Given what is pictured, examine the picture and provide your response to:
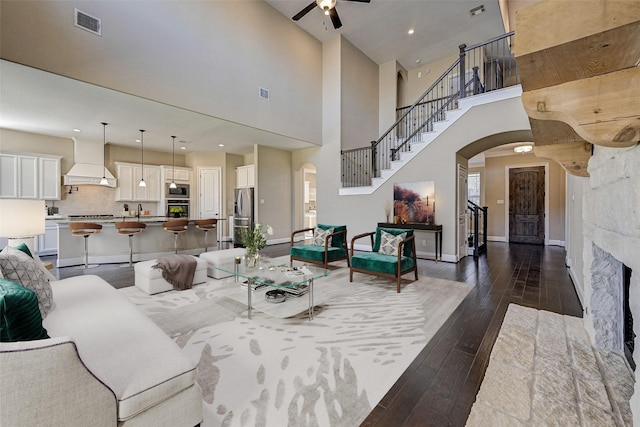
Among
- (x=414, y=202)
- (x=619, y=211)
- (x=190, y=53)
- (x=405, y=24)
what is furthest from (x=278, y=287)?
(x=405, y=24)

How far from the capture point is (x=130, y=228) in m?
5.32

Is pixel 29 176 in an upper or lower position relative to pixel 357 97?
lower

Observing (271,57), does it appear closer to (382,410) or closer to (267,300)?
(267,300)

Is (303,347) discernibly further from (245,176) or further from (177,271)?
(245,176)

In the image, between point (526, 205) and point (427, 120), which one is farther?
point (526, 205)

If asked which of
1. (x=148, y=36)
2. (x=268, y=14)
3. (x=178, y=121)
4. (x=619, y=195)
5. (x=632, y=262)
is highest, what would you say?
(x=268, y=14)

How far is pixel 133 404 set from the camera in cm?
115

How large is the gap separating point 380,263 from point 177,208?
7068mm

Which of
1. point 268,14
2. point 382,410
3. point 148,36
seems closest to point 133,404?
point 382,410

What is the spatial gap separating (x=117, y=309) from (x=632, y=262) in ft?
10.6

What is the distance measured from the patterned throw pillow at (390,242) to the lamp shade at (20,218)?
13.9 ft

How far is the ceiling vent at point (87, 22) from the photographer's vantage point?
12.1 ft

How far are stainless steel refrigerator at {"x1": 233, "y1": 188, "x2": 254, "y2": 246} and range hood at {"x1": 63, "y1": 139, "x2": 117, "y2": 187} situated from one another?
361cm

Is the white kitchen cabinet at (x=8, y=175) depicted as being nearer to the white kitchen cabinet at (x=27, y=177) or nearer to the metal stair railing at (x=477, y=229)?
the white kitchen cabinet at (x=27, y=177)
